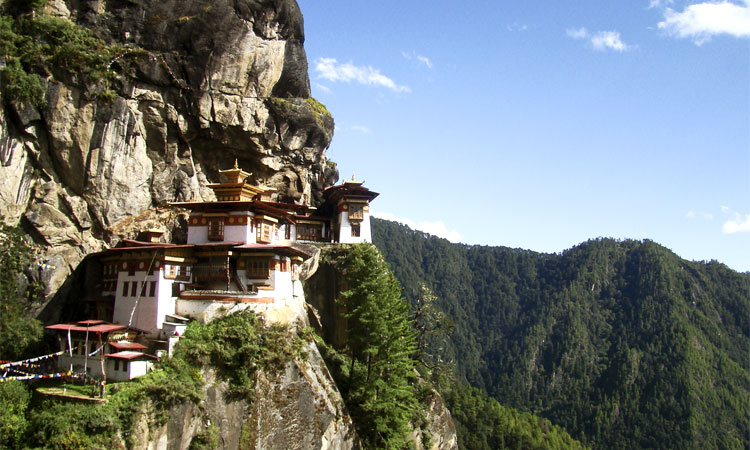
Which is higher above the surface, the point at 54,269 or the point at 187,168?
the point at 187,168

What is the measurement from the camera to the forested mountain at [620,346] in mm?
128125

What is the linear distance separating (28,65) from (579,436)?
13193 centimetres

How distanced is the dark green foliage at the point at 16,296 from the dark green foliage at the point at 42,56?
8.61 m

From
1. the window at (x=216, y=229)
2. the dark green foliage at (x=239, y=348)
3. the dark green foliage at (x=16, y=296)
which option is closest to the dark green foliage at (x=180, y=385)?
the dark green foliage at (x=239, y=348)

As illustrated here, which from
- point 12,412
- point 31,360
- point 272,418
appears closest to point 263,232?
point 272,418

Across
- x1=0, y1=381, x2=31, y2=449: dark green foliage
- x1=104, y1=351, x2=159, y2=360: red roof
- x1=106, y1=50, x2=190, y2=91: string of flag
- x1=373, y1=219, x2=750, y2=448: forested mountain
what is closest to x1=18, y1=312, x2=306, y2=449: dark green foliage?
x1=0, y1=381, x2=31, y2=449: dark green foliage

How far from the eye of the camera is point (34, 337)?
29.8 metres

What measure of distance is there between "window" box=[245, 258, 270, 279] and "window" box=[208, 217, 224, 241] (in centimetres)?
358

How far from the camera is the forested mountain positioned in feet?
420

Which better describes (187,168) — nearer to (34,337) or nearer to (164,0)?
(164,0)

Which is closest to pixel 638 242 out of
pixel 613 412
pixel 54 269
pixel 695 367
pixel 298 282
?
pixel 695 367

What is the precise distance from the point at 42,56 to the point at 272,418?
1036 inches

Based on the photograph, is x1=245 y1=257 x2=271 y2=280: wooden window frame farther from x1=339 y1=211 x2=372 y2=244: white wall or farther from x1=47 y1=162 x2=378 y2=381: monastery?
x1=339 y1=211 x2=372 y2=244: white wall

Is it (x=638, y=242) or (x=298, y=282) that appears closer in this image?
(x=298, y=282)
